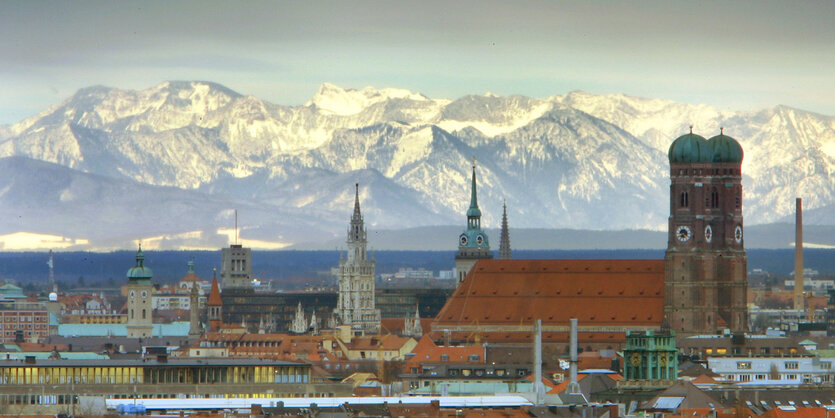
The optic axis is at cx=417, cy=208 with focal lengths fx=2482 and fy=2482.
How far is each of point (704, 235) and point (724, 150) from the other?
21.5 ft

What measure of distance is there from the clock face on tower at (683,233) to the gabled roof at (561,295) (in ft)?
15.0

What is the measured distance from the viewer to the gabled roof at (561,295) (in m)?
186

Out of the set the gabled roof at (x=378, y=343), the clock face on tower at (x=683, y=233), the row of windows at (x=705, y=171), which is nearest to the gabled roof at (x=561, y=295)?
the gabled roof at (x=378, y=343)

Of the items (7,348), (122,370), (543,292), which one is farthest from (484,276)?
(122,370)

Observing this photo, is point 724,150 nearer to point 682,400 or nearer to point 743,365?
point 743,365

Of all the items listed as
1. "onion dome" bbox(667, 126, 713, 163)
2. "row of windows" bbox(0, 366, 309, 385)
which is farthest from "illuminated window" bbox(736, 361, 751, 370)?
"onion dome" bbox(667, 126, 713, 163)

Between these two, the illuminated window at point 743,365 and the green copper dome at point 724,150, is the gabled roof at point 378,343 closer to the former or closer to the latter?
the green copper dome at point 724,150

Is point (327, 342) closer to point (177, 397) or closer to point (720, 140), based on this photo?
point (720, 140)

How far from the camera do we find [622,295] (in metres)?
188

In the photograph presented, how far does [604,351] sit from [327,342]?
27.1 m

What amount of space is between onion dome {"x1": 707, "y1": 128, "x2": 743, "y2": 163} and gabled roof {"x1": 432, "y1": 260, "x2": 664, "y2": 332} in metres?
10.1

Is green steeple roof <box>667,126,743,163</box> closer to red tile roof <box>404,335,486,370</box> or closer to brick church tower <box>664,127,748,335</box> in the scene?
brick church tower <box>664,127,748,335</box>

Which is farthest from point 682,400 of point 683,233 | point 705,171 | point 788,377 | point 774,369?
point 705,171

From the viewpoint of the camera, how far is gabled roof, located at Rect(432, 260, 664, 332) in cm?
18638
